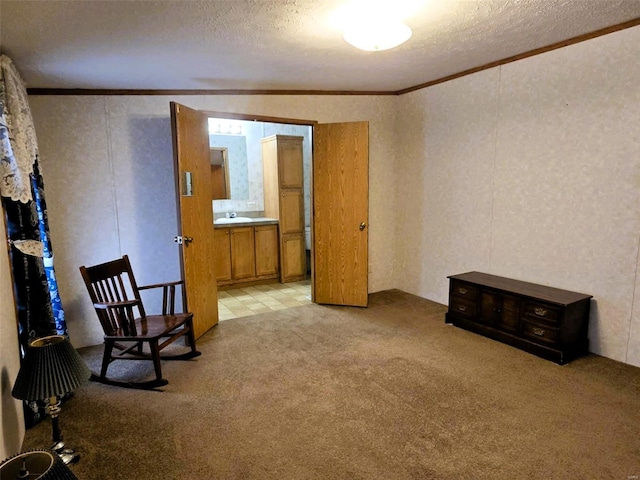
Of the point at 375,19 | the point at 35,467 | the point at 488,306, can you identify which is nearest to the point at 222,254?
the point at 488,306

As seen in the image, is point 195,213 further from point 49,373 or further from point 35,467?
point 35,467

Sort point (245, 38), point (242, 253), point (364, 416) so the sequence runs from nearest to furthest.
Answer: point (364, 416)
point (245, 38)
point (242, 253)

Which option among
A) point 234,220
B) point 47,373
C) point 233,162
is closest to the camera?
point 47,373

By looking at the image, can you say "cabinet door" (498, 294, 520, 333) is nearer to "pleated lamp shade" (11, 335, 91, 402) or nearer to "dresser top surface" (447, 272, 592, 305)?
"dresser top surface" (447, 272, 592, 305)

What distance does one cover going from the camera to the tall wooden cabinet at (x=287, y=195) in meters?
5.27

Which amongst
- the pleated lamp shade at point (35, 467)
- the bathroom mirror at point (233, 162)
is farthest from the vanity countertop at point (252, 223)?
the pleated lamp shade at point (35, 467)

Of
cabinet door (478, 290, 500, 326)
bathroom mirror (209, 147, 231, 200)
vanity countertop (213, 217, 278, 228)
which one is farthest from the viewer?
bathroom mirror (209, 147, 231, 200)

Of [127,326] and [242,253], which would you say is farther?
[242,253]

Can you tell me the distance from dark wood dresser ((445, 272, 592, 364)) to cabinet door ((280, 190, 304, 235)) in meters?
2.43

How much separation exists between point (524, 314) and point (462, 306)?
0.60 m

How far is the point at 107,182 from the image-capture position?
356 centimetres

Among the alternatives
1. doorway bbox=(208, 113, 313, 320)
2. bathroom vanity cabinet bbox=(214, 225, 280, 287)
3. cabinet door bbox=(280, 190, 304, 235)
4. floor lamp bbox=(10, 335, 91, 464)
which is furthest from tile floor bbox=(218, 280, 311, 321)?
floor lamp bbox=(10, 335, 91, 464)

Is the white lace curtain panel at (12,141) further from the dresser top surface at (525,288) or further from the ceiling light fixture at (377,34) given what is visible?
the dresser top surface at (525,288)

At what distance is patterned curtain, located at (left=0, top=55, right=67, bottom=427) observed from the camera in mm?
2170
